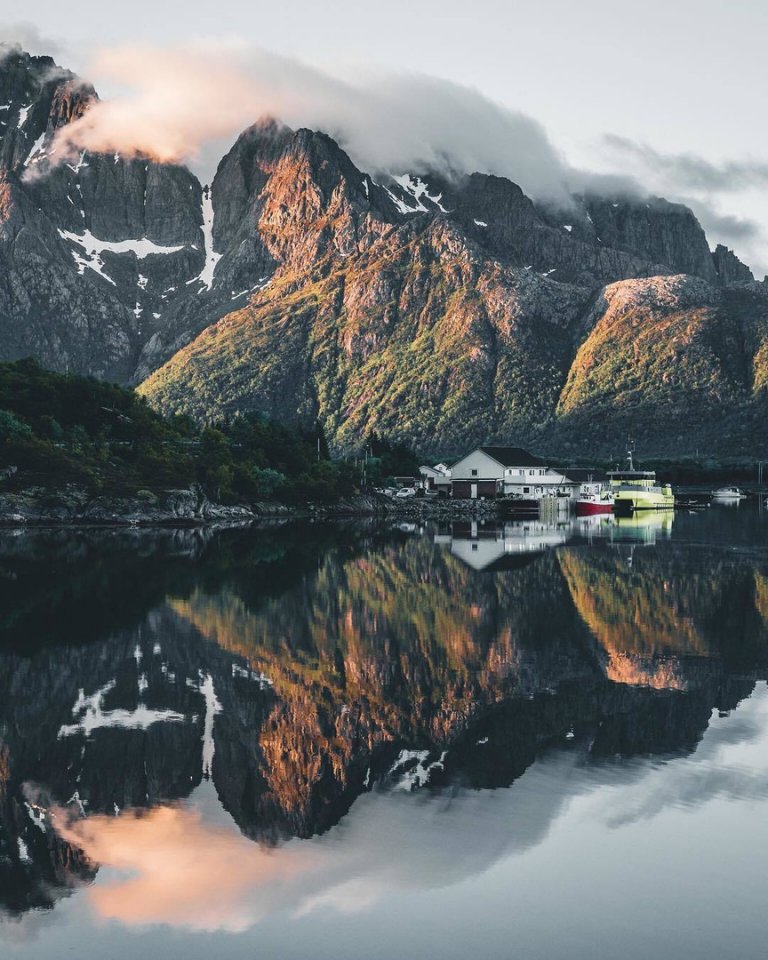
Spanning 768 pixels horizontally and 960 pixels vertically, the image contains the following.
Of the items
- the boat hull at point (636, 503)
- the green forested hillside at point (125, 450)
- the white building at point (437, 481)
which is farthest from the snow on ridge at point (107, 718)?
the white building at point (437, 481)

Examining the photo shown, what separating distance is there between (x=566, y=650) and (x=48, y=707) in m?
15.6

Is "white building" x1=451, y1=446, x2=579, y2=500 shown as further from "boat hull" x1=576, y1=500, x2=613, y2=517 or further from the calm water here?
the calm water

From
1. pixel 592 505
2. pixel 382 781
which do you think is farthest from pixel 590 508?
pixel 382 781

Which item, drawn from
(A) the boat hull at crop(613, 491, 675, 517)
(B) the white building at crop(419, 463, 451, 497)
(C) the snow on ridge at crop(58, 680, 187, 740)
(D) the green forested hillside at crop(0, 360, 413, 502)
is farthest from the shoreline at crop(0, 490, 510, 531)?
(C) the snow on ridge at crop(58, 680, 187, 740)

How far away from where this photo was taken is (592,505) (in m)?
146

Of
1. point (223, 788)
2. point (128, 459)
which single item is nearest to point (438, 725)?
point (223, 788)

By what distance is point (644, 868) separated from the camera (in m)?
17.3

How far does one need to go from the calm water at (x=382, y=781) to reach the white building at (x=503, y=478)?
118 m

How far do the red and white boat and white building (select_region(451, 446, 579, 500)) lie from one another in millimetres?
12219

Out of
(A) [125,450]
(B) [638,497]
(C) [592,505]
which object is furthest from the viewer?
(B) [638,497]

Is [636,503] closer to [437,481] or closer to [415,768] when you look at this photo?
[437,481]

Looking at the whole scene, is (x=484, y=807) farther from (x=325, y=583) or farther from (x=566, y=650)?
(x=325, y=583)

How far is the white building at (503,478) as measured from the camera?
16375cm

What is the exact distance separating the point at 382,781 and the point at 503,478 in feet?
472
